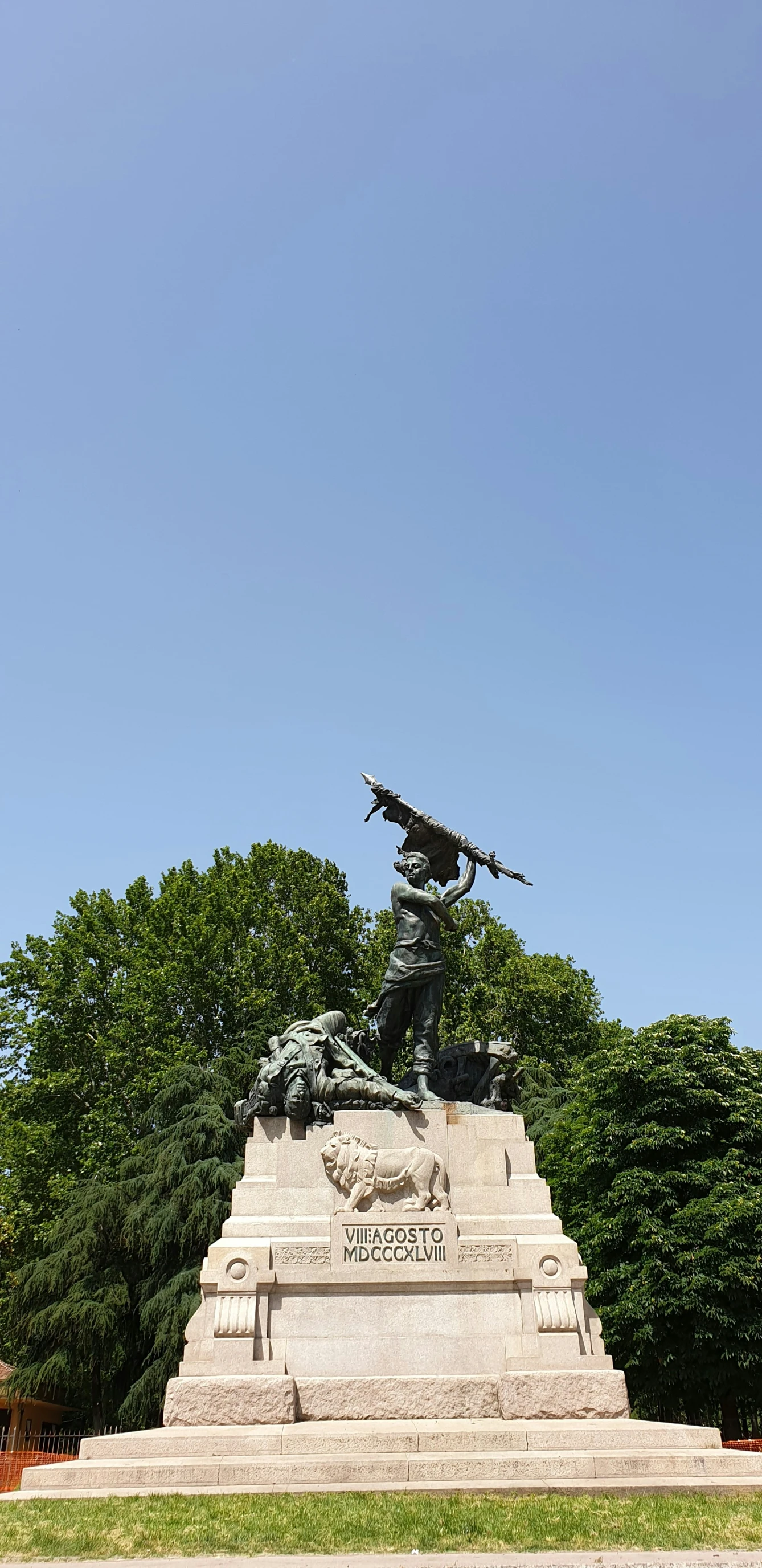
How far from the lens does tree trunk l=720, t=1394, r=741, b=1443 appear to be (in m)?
22.2

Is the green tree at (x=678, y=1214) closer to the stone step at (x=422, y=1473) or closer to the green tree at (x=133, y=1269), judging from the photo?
the green tree at (x=133, y=1269)

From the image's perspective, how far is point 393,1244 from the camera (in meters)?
12.0

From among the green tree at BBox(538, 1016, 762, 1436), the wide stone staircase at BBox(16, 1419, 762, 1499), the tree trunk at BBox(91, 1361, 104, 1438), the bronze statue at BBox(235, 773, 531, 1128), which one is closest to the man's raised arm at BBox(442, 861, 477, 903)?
the bronze statue at BBox(235, 773, 531, 1128)

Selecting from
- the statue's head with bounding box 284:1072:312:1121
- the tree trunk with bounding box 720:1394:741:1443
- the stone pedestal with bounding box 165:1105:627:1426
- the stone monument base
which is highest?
the statue's head with bounding box 284:1072:312:1121

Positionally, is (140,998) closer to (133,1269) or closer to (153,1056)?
(153,1056)

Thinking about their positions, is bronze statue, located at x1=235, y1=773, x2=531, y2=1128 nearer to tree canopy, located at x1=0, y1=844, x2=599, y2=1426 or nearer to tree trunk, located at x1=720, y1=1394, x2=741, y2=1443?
tree trunk, located at x1=720, y1=1394, x2=741, y2=1443

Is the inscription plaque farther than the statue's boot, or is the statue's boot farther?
the statue's boot

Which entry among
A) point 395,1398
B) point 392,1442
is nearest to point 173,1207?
point 395,1398

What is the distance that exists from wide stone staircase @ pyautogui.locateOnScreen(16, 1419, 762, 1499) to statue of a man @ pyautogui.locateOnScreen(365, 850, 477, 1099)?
5.23 metres

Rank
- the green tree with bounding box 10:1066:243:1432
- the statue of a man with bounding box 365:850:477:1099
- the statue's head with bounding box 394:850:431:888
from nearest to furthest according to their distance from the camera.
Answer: the statue of a man with bounding box 365:850:477:1099 < the statue's head with bounding box 394:850:431:888 < the green tree with bounding box 10:1066:243:1432

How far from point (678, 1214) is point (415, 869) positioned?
11.7m

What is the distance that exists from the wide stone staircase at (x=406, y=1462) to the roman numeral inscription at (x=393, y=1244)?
199 cm

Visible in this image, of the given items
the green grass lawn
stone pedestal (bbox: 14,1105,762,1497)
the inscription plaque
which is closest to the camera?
the green grass lawn

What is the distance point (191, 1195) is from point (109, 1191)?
7.96 ft
